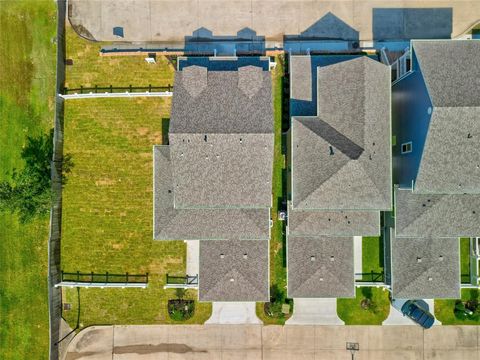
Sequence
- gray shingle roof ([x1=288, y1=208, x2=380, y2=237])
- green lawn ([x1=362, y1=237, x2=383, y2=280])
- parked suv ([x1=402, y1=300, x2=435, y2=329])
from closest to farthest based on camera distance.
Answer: gray shingle roof ([x1=288, y1=208, x2=380, y2=237]) → parked suv ([x1=402, y1=300, x2=435, y2=329]) → green lawn ([x1=362, y1=237, x2=383, y2=280])

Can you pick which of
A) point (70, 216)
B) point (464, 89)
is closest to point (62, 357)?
point (70, 216)

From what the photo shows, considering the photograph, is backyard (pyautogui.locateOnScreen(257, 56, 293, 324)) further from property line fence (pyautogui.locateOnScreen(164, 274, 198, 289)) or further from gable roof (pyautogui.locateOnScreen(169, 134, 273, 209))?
property line fence (pyautogui.locateOnScreen(164, 274, 198, 289))

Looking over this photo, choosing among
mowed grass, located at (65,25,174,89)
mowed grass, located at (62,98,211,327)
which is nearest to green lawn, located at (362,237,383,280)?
mowed grass, located at (62,98,211,327)

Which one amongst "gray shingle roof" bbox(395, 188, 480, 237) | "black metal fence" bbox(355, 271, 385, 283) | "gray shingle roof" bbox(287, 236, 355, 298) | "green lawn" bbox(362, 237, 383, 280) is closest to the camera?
"gray shingle roof" bbox(395, 188, 480, 237)

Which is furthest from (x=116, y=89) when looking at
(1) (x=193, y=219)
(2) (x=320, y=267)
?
(2) (x=320, y=267)

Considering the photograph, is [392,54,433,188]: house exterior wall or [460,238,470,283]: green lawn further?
[460,238,470,283]: green lawn

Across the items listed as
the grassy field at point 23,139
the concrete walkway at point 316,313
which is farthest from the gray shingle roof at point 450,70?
the grassy field at point 23,139
